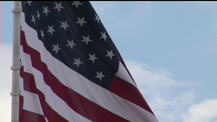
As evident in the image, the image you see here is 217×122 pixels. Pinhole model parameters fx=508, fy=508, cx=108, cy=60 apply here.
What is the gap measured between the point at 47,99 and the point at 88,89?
105 cm

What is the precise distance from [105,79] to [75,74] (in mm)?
743

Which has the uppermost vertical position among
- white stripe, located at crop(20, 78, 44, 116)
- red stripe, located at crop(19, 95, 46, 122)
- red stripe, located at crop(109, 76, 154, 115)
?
red stripe, located at crop(109, 76, 154, 115)

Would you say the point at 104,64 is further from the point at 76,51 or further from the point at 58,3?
the point at 58,3

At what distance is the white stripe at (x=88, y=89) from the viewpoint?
11.2 metres

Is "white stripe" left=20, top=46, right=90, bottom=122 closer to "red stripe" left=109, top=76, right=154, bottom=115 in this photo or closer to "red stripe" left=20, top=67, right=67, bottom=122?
"red stripe" left=20, top=67, right=67, bottom=122

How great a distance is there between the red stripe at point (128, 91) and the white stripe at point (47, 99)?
1080mm

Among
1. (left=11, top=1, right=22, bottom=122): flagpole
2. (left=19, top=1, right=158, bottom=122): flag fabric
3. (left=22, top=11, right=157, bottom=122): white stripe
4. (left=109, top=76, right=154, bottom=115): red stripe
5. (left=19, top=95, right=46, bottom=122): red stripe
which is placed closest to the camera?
(left=11, top=1, right=22, bottom=122): flagpole

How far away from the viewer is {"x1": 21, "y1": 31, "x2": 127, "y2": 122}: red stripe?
36.3 feet

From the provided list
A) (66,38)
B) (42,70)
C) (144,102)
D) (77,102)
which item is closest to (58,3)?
(66,38)

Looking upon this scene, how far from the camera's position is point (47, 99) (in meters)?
11.0

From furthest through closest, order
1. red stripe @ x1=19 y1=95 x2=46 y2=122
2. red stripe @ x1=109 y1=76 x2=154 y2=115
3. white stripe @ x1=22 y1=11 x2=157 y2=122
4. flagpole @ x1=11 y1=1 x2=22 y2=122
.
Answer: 1. red stripe @ x1=109 y1=76 x2=154 y2=115
2. white stripe @ x1=22 y1=11 x2=157 y2=122
3. red stripe @ x1=19 y1=95 x2=46 y2=122
4. flagpole @ x1=11 y1=1 x2=22 y2=122

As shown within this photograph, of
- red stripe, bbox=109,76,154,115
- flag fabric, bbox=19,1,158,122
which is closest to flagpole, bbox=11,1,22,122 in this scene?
flag fabric, bbox=19,1,158,122

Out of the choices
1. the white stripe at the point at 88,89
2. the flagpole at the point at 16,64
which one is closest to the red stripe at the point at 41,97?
the white stripe at the point at 88,89

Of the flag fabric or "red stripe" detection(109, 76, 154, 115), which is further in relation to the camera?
"red stripe" detection(109, 76, 154, 115)
